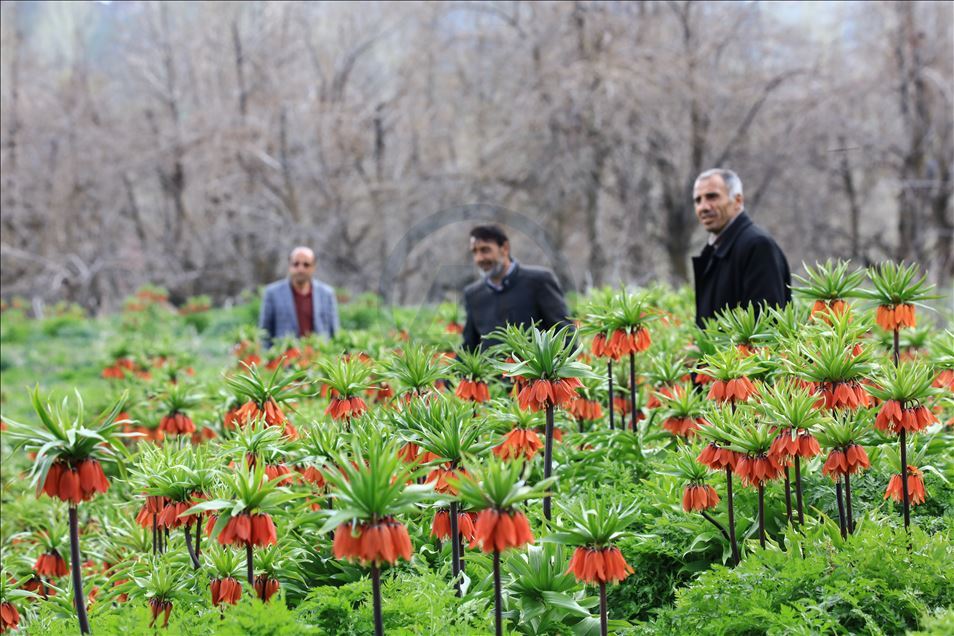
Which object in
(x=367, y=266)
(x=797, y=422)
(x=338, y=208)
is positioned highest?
(x=338, y=208)

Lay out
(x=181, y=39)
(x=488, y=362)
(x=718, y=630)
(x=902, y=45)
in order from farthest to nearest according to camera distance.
Answer: 1. (x=181, y=39)
2. (x=902, y=45)
3. (x=488, y=362)
4. (x=718, y=630)

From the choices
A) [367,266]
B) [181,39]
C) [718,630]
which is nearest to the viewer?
[718,630]

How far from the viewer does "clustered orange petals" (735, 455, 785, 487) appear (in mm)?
2189

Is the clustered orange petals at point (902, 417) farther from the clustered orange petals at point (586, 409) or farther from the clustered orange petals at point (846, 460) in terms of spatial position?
the clustered orange petals at point (586, 409)

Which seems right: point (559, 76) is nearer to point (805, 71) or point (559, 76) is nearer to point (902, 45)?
point (805, 71)

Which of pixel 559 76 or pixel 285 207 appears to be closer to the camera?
pixel 559 76

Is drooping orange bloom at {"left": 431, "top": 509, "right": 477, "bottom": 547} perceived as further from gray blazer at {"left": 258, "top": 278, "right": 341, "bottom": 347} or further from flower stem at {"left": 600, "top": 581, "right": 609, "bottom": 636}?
gray blazer at {"left": 258, "top": 278, "right": 341, "bottom": 347}

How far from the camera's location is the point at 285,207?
874 inches

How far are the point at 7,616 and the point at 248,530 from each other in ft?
4.48

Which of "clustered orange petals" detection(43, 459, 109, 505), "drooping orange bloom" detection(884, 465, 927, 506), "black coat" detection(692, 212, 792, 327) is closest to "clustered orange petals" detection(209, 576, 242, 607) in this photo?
"clustered orange petals" detection(43, 459, 109, 505)

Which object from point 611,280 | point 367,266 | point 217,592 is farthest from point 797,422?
point 367,266

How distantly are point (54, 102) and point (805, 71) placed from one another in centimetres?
1707

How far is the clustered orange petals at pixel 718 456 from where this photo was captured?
2.28 metres

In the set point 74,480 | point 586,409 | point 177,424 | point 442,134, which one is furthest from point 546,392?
point 442,134
